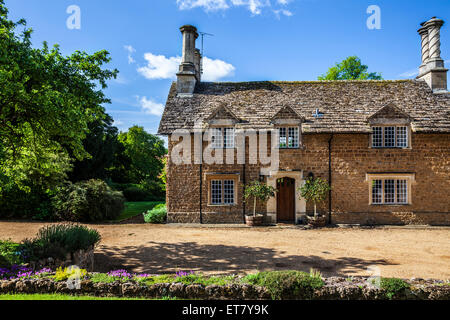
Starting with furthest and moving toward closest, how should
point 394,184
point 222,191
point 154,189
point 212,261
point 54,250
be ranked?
point 154,189 → point 222,191 → point 394,184 → point 212,261 → point 54,250

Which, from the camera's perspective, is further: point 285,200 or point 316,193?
point 285,200

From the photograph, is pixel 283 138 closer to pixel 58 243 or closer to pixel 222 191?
pixel 222 191

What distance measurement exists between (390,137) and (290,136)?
20.2 ft

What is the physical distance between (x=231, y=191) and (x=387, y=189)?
31.5 ft

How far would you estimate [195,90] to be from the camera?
68.6ft

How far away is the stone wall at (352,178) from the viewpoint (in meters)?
17.3

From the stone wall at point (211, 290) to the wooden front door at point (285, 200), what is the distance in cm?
1183

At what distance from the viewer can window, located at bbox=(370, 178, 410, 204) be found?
17500 millimetres

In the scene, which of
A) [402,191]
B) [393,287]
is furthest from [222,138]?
[393,287]

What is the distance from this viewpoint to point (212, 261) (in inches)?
403

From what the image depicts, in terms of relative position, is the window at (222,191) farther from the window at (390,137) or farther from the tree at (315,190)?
the window at (390,137)

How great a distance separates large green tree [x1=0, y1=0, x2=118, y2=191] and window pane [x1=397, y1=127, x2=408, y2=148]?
1654 cm
